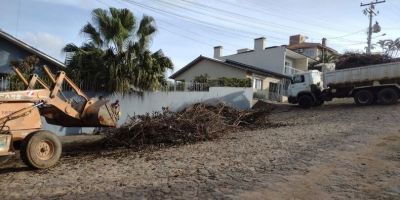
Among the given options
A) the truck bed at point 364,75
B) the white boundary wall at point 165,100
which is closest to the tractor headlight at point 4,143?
the white boundary wall at point 165,100

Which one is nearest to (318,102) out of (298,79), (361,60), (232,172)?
(298,79)

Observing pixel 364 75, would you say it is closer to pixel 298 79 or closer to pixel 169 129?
pixel 298 79

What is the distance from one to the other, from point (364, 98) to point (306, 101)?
408 centimetres

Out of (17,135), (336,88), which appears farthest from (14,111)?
(336,88)

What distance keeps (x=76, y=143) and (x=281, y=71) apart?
3319 centimetres

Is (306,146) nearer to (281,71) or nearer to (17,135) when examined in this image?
(17,135)

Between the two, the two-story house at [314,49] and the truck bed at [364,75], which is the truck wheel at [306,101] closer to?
the truck bed at [364,75]

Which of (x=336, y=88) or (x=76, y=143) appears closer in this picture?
(x=76, y=143)

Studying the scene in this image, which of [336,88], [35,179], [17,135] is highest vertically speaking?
[336,88]

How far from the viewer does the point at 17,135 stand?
1091 centimetres

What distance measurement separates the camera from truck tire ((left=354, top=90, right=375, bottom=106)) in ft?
87.9

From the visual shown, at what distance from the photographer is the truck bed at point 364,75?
26.2 metres

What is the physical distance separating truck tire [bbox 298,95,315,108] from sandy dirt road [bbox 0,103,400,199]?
48.3ft

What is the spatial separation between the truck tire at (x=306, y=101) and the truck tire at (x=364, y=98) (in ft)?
10.6
